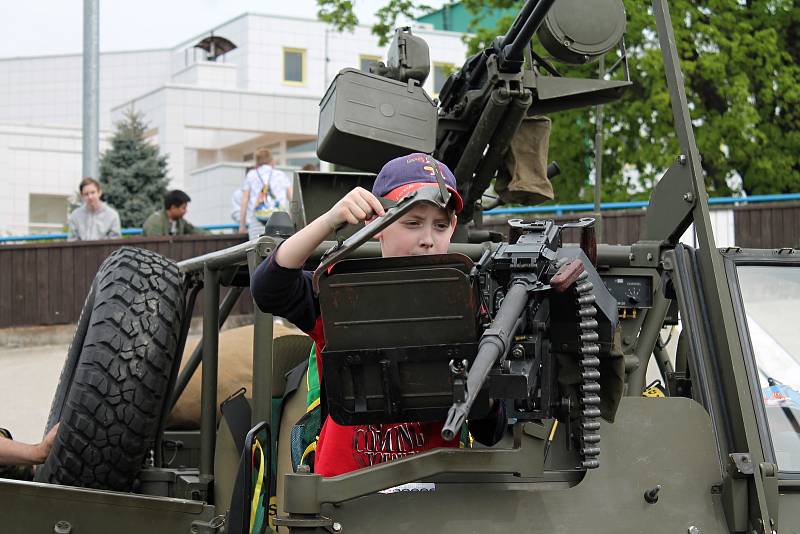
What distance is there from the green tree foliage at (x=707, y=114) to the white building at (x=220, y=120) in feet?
45.1

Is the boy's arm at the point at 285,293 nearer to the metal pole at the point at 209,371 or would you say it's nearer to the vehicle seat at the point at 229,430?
the vehicle seat at the point at 229,430

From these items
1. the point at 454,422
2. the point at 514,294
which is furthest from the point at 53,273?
the point at 454,422

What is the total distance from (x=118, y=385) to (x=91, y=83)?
45.7 feet

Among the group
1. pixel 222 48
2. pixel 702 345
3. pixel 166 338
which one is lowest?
pixel 702 345

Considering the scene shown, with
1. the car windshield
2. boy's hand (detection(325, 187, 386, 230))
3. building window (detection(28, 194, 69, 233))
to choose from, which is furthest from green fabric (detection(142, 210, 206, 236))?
building window (detection(28, 194, 69, 233))

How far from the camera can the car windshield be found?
3.39m

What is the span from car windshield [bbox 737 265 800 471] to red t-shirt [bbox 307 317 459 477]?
3.05 feet

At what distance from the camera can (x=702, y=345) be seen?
3543 millimetres

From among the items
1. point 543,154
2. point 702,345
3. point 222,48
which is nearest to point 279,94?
point 222,48

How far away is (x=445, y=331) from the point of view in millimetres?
2789

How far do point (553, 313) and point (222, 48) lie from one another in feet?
135

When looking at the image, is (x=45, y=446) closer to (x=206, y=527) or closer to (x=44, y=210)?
(x=206, y=527)

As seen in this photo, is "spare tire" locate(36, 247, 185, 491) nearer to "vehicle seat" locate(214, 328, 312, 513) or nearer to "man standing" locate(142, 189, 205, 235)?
"vehicle seat" locate(214, 328, 312, 513)

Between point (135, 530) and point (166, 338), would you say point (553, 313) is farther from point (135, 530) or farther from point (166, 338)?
point (166, 338)
